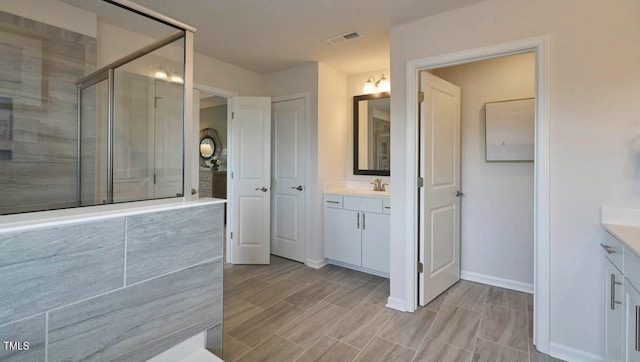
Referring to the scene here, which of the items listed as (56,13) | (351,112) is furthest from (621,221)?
(56,13)

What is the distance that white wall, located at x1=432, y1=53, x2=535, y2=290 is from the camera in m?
2.90

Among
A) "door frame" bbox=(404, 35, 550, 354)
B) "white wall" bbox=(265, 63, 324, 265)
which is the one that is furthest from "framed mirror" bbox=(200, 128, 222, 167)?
"door frame" bbox=(404, 35, 550, 354)

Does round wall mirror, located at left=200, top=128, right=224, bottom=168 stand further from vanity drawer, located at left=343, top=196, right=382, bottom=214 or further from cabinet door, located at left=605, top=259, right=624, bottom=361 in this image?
cabinet door, located at left=605, top=259, right=624, bottom=361

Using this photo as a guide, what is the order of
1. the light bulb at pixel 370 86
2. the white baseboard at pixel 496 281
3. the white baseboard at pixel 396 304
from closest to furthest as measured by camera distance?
the white baseboard at pixel 396 304
the white baseboard at pixel 496 281
the light bulb at pixel 370 86

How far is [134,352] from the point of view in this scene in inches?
47.4

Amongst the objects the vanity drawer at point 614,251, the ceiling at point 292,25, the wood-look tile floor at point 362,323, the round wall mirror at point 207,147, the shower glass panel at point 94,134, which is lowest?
the wood-look tile floor at point 362,323

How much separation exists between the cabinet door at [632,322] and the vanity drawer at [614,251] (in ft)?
0.41

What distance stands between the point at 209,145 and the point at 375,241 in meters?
4.63

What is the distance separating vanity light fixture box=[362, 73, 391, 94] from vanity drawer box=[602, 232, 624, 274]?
8.31 ft

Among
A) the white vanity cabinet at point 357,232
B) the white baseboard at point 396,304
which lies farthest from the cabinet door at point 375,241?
the white baseboard at point 396,304

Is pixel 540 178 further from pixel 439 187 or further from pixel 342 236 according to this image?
pixel 342 236

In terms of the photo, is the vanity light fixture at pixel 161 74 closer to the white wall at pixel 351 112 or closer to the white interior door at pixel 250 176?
the white interior door at pixel 250 176

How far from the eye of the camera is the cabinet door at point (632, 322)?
4.14 feet

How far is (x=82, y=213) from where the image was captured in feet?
3.68
